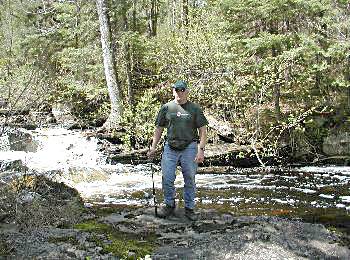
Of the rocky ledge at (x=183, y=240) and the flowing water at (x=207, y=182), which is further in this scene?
the flowing water at (x=207, y=182)

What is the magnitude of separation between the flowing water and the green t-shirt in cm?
268

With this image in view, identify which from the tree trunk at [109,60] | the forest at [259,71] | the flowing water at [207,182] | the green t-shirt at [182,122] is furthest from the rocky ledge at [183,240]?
the tree trunk at [109,60]

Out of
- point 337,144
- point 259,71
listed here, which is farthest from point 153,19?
point 337,144

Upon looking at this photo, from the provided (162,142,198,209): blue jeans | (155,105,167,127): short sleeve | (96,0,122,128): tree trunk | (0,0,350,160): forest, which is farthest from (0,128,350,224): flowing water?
(155,105,167,127): short sleeve

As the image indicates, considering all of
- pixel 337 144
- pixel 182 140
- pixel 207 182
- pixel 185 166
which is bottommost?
pixel 207 182

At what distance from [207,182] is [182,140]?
19.7 feet

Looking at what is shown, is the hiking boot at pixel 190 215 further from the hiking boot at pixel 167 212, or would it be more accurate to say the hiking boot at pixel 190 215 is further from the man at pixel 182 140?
the hiking boot at pixel 167 212

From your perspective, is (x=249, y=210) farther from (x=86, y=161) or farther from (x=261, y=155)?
(x=86, y=161)

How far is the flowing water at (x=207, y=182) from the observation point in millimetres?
9766

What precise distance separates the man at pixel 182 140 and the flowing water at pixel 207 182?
2.38 meters

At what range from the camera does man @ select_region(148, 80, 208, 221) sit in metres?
6.76

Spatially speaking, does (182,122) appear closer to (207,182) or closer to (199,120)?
(199,120)

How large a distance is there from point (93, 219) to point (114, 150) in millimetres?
9384

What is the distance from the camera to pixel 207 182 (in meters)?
12.6
